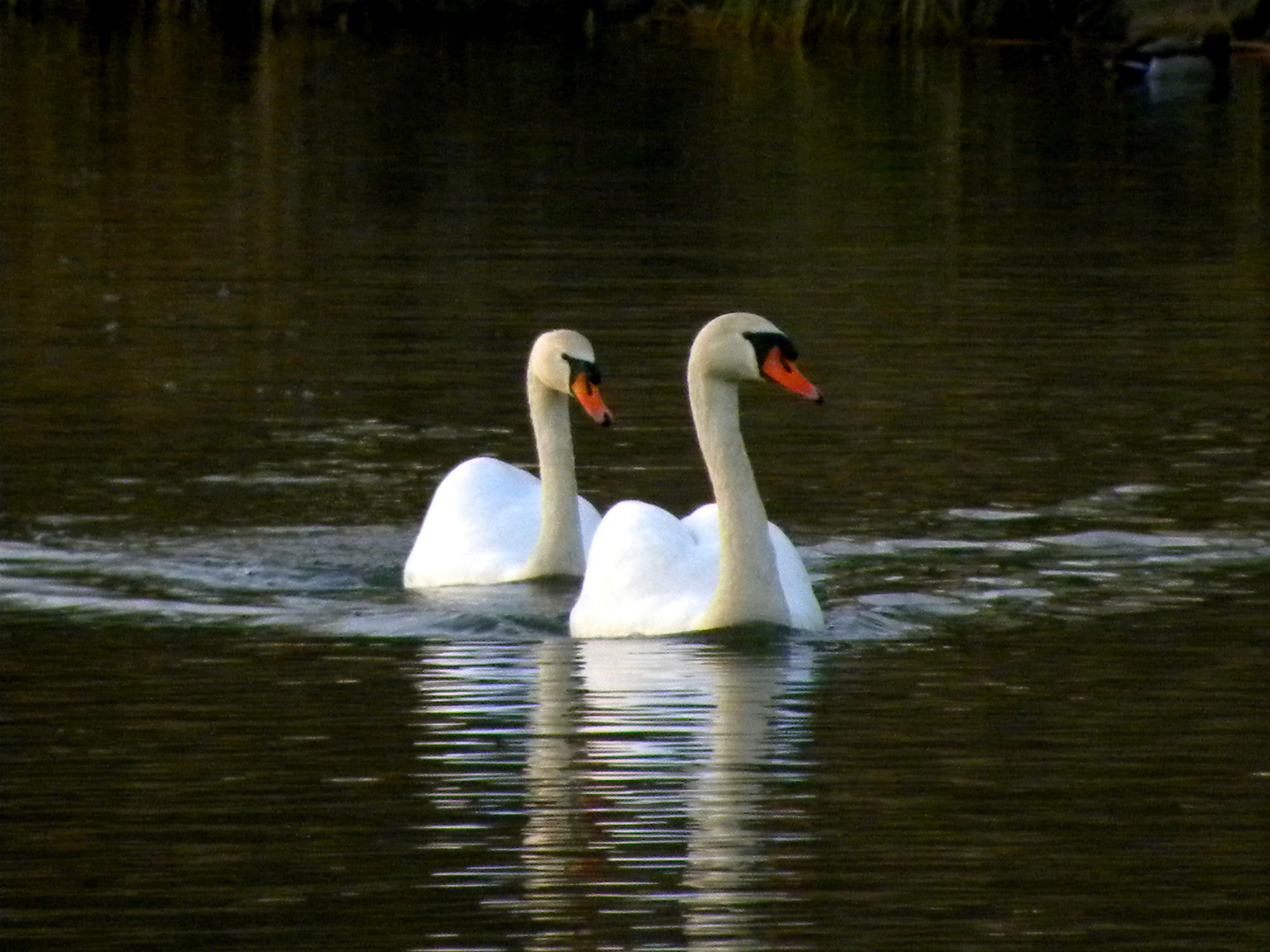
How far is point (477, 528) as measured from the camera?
1188 cm

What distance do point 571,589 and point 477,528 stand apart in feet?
1.68

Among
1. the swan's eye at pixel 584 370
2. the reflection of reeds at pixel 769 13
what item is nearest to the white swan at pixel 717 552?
the swan's eye at pixel 584 370

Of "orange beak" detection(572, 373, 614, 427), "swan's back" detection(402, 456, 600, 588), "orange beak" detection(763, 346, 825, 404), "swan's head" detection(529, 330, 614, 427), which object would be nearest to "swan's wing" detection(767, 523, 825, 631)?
"orange beak" detection(763, 346, 825, 404)

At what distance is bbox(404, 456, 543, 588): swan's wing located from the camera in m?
11.6

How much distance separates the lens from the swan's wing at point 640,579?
10.2 meters

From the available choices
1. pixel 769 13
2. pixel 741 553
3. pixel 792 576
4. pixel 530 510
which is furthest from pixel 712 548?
pixel 769 13

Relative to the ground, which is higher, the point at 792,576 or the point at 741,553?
the point at 741,553

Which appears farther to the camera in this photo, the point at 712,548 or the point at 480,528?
the point at 480,528

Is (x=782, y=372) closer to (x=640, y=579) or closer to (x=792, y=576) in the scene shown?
(x=792, y=576)

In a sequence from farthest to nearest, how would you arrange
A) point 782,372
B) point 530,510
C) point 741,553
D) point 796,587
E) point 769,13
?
point 769,13
point 530,510
point 796,587
point 782,372
point 741,553

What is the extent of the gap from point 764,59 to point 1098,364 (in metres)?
26.4

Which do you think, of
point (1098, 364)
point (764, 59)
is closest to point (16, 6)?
point (764, 59)

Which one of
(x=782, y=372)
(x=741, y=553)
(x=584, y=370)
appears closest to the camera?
(x=741, y=553)

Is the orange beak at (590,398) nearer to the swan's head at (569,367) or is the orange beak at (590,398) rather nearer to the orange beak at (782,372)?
the swan's head at (569,367)
